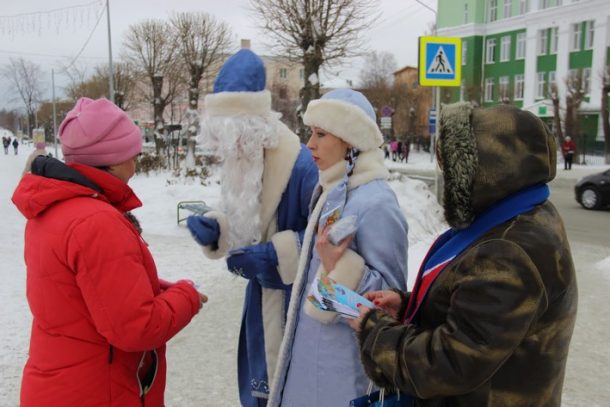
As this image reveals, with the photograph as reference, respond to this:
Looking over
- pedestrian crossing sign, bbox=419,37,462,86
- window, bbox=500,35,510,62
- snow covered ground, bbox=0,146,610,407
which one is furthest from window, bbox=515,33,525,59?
pedestrian crossing sign, bbox=419,37,462,86

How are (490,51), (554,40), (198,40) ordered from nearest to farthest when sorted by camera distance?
(198,40) → (554,40) → (490,51)

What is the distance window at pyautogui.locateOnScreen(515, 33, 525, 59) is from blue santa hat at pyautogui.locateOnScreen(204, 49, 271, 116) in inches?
1769

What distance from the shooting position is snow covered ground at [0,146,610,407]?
3.76m

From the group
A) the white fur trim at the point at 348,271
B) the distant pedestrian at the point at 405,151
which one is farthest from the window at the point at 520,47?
the white fur trim at the point at 348,271

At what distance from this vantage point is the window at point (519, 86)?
42625 mm

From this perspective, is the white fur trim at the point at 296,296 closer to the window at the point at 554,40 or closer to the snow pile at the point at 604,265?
the snow pile at the point at 604,265

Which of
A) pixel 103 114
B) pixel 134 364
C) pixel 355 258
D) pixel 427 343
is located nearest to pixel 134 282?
pixel 134 364

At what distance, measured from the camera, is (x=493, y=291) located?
1281 millimetres

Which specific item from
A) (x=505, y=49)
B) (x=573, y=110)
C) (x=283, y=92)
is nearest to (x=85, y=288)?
(x=573, y=110)

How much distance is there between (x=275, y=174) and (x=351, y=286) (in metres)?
0.75

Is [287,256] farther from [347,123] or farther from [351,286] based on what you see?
[347,123]

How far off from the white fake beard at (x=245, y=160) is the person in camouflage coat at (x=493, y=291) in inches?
42.8

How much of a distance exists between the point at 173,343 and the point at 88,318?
296 cm

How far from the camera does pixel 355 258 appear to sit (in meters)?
1.95
